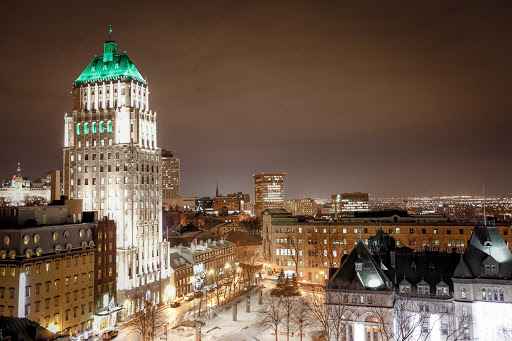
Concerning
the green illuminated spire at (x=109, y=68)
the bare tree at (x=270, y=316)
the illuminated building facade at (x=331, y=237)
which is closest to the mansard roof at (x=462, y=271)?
the bare tree at (x=270, y=316)

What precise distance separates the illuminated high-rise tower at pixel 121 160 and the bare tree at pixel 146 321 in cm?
245

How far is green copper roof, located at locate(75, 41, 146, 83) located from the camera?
11081 cm

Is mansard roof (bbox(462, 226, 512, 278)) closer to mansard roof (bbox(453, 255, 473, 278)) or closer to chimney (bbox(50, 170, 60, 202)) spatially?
mansard roof (bbox(453, 255, 473, 278))

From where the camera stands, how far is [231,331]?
81062mm

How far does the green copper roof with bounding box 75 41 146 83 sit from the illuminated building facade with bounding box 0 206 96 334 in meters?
34.1

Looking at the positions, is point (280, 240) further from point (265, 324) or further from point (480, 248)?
point (480, 248)

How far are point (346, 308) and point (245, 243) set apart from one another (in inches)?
3967

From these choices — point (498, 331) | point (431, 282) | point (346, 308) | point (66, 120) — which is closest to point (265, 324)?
point (346, 308)

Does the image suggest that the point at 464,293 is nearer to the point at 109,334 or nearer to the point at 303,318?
the point at 303,318

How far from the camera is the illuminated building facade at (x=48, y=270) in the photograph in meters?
75.4

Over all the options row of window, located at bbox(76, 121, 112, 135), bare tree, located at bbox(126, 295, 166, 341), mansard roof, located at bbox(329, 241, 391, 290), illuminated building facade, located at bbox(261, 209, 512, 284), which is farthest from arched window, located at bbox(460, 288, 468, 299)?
row of window, located at bbox(76, 121, 112, 135)

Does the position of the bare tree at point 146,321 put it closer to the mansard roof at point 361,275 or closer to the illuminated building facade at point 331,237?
the mansard roof at point 361,275

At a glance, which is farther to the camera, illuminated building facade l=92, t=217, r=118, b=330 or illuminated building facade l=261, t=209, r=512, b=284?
illuminated building facade l=261, t=209, r=512, b=284

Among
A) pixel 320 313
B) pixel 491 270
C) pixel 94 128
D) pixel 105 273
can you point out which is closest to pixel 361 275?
pixel 320 313
